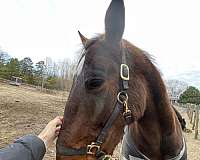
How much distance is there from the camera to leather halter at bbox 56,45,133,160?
5.90 feet

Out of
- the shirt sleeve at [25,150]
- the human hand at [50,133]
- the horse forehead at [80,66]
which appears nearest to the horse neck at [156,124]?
the horse forehead at [80,66]

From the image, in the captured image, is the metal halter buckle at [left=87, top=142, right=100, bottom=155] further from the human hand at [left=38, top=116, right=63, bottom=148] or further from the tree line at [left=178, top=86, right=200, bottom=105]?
the tree line at [left=178, top=86, right=200, bottom=105]

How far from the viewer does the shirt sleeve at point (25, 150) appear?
1848mm

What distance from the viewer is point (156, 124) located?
2.53 m

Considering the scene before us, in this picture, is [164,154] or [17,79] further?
[17,79]

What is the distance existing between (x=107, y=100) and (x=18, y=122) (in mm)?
6861

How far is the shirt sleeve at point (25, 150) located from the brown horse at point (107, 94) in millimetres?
251

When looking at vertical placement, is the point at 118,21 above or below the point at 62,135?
above

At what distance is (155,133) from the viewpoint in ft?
8.41

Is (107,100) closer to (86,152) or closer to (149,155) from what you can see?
(86,152)

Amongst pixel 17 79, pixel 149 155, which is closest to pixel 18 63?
pixel 17 79

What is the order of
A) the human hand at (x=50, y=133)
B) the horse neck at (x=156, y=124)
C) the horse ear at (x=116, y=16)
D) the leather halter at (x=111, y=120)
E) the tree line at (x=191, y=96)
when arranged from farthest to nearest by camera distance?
the tree line at (x=191, y=96) < the horse neck at (x=156, y=124) < the human hand at (x=50, y=133) < the horse ear at (x=116, y=16) < the leather halter at (x=111, y=120)

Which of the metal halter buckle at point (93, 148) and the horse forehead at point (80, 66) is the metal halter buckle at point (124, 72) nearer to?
the horse forehead at point (80, 66)

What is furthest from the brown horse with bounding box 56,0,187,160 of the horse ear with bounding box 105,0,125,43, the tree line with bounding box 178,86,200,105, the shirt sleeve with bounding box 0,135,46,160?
the tree line with bounding box 178,86,200,105
